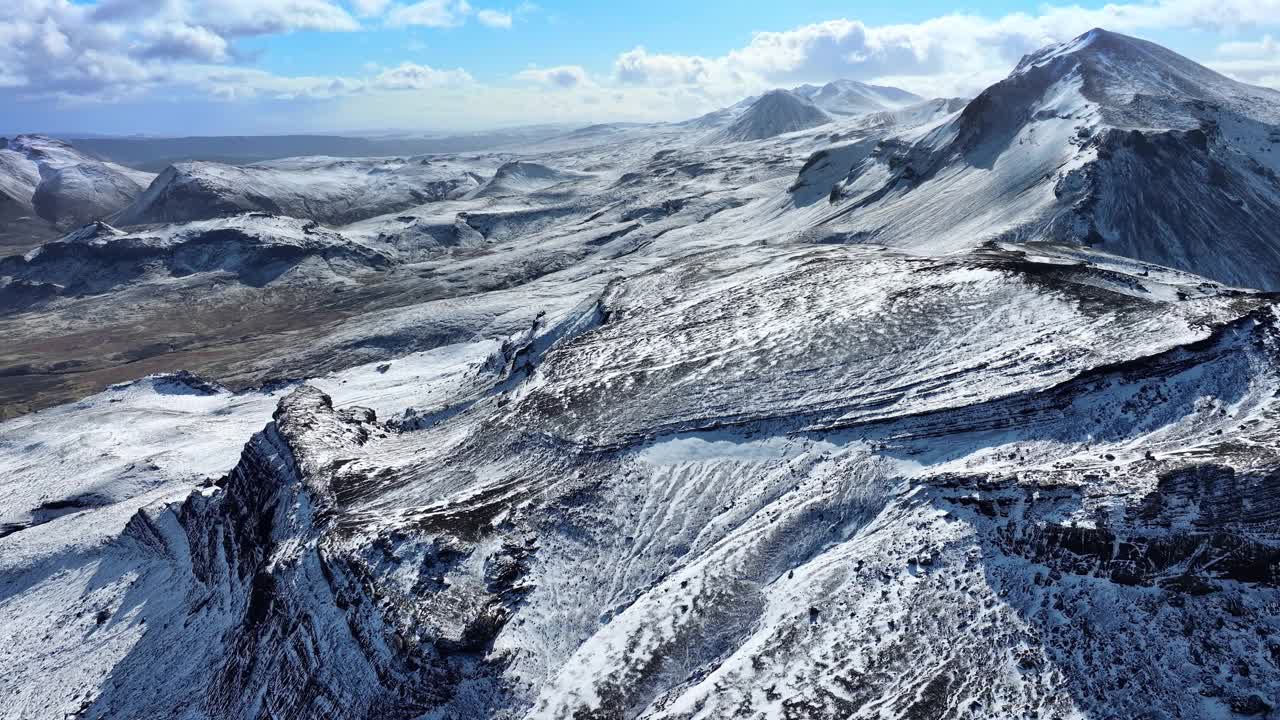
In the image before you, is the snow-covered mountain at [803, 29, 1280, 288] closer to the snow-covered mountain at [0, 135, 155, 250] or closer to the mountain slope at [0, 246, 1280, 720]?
the mountain slope at [0, 246, 1280, 720]

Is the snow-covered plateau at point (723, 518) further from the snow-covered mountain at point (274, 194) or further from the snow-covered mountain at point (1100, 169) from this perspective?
the snow-covered mountain at point (274, 194)

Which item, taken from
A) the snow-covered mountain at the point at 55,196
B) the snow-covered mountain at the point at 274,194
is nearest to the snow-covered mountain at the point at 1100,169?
the snow-covered mountain at the point at 274,194

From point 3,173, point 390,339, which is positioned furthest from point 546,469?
point 3,173

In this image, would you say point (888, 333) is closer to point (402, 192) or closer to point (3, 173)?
point (402, 192)

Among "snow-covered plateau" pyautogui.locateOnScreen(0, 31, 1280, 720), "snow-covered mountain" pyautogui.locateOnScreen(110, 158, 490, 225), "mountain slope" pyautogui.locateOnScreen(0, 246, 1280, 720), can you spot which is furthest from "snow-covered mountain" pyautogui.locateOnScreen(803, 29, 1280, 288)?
"snow-covered mountain" pyautogui.locateOnScreen(110, 158, 490, 225)

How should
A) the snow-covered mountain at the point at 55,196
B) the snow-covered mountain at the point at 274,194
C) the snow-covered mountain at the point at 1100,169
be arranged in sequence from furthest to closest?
the snow-covered mountain at the point at 55,196, the snow-covered mountain at the point at 274,194, the snow-covered mountain at the point at 1100,169

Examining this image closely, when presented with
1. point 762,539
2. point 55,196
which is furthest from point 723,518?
point 55,196

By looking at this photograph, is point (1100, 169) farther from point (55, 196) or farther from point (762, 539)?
point (55, 196)

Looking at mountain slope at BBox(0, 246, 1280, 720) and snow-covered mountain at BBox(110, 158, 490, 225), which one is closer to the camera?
mountain slope at BBox(0, 246, 1280, 720)
